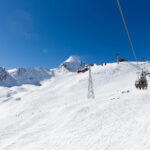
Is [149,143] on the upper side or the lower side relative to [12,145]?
upper

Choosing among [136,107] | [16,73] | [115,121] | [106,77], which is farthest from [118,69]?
[16,73]

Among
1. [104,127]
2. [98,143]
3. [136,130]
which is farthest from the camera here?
[104,127]

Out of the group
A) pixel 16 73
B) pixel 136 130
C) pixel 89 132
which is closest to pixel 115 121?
pixel 136 130

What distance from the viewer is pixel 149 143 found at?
525cm

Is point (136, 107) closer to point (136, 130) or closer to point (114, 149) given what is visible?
point (136, 130)

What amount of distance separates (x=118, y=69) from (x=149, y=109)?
108 feet

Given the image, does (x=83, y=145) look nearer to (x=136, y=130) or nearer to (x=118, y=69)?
(x=136, y=130)

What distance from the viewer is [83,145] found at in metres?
6.12

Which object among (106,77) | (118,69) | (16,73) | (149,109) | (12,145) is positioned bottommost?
(12,145)

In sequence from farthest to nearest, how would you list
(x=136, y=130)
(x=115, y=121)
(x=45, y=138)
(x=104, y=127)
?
(x=115, y=121)
(x=104, y=127)
(x=45, y=138)
(x=136, y=130)

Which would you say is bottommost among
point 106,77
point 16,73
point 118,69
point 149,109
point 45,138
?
point 45,138

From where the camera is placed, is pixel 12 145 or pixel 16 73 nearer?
pixel 12 145

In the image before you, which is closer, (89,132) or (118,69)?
(89,132)

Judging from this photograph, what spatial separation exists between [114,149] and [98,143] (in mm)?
974
